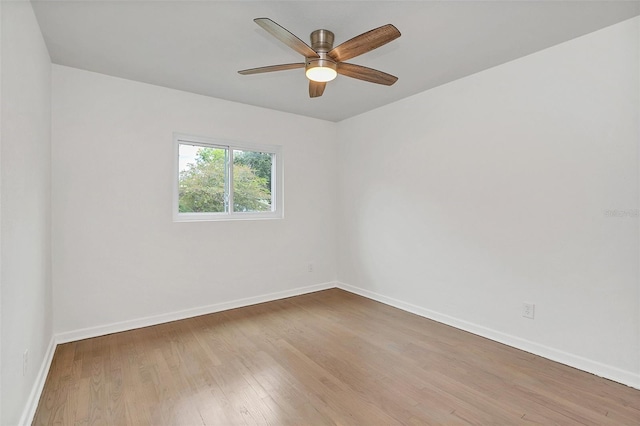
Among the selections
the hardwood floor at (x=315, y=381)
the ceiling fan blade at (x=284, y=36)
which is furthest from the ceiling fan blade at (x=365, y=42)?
the hardwood floor at (x=315, y=381)

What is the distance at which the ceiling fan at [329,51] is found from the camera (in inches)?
68.1

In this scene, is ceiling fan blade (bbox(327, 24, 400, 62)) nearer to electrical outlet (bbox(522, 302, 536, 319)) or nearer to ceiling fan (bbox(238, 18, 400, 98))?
ceiling fan (bbox(238, 18, 400, 98))

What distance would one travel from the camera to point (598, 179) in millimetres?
2186

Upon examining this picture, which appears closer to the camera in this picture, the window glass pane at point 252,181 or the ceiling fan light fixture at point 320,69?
the ceiling fan light fixture at point 320,69

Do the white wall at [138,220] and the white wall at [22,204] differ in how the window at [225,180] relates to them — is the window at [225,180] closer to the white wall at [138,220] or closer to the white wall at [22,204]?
the white wall at [138,220]

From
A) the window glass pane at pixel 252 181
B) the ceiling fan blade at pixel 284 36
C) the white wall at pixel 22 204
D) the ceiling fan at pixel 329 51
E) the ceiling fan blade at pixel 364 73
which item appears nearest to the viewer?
the white wall at pixel 22 204

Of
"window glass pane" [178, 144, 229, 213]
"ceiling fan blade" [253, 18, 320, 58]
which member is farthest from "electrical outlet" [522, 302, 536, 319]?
"window glass pane" [178, 144, 229, 213]

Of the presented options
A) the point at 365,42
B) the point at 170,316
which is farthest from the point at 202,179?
the point at 365,42

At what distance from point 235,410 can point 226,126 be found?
283 cm

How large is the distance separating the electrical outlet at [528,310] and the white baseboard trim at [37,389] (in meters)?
3.38

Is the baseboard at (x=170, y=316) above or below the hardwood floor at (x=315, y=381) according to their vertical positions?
above

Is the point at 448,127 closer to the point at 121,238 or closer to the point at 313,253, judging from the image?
the point at 313,253

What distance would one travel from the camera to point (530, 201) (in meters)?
2.52

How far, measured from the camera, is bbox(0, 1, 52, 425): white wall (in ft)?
4.67
